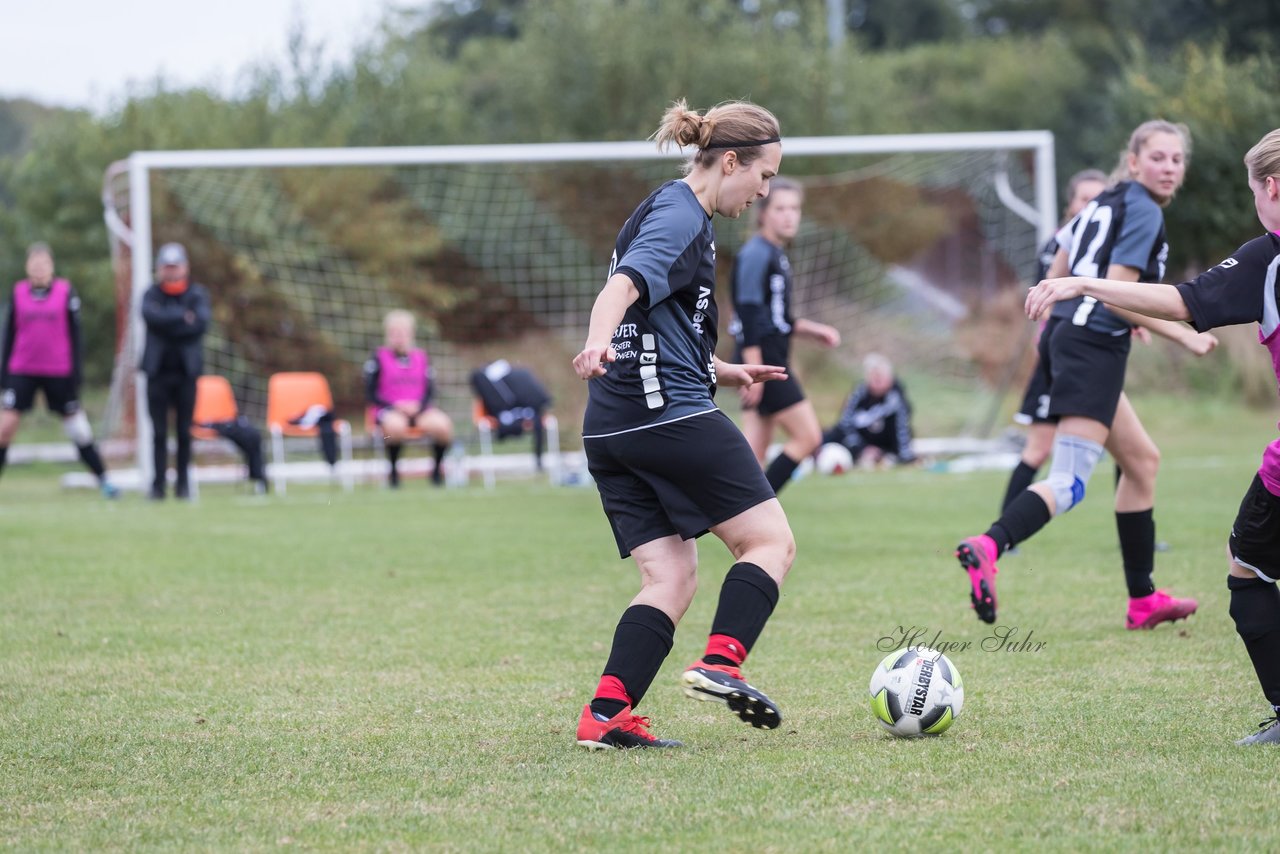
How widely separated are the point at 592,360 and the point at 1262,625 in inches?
73.8

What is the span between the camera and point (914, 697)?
13.3 ft

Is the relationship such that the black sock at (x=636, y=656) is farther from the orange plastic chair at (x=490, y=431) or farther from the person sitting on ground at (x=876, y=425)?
the person sitting on ground at (x=876, y=425)

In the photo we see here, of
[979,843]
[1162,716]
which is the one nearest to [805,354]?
[1162,716]

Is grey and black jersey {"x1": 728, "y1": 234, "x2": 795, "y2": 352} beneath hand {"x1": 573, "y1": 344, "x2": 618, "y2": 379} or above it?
beneath

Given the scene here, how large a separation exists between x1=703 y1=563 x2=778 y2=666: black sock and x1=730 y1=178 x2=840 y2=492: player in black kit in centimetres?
448

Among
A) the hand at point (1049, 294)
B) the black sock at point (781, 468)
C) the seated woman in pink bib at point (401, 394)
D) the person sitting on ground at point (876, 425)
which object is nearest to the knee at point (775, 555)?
the hand at point (1049, 294)

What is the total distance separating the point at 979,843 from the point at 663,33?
881 inches

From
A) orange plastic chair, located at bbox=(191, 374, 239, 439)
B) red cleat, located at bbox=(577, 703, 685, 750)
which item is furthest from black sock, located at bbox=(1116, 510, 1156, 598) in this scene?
orange plastic chair, located at bbox=(191, 374, 239, 439)

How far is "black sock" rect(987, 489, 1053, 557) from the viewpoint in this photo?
5648mm

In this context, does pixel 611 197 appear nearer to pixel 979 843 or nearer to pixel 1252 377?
pixel 1252 377

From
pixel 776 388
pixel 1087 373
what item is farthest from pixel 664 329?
pixel 776 388

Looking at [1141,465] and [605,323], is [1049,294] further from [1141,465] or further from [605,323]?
[1141,465]

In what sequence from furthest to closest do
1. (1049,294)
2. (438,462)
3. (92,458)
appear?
(438,462) < (92,458) < (1049,294)

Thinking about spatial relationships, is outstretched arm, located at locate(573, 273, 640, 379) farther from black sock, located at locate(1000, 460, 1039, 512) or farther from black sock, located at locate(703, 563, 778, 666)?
black sock, located at locate(1000, 460, 1039, 512)
